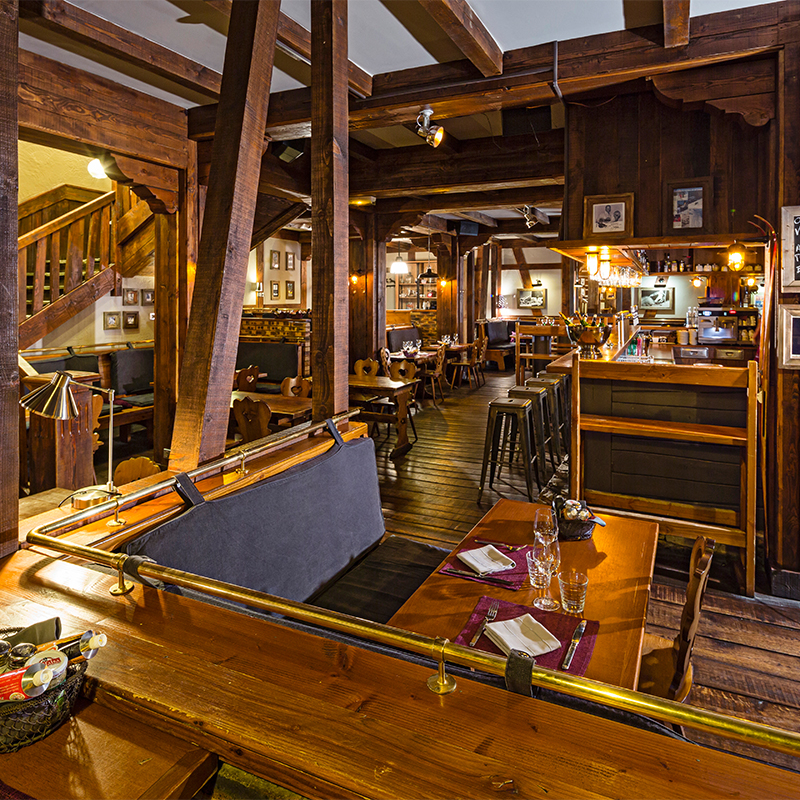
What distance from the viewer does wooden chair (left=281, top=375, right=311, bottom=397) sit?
21.8 ft

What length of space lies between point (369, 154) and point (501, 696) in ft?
22.1

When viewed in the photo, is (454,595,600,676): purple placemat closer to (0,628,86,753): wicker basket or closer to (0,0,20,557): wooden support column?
(0,628,86,753): wicker basket

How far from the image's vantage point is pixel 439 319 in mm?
12789

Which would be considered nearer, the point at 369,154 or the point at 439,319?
the point at 369,154

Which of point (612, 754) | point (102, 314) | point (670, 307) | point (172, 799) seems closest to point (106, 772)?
point (172, 799)

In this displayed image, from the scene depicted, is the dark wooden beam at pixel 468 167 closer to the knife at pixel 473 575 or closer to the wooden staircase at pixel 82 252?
the wooden staircase at pixel 82 252

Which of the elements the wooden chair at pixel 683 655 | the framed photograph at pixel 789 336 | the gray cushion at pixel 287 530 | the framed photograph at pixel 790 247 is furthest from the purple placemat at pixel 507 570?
the framed photograph at pixel 790 247

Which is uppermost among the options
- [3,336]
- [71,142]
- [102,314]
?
[71,142]

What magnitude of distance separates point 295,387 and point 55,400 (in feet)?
17.6

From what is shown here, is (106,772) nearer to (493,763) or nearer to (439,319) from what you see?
(493,763)

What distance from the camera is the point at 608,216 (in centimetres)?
450

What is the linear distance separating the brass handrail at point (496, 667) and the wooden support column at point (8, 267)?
1.52ft

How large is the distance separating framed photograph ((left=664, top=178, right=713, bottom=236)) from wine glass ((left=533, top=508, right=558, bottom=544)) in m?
3.04

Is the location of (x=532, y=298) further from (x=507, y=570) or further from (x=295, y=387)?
(x=507, y=570)
